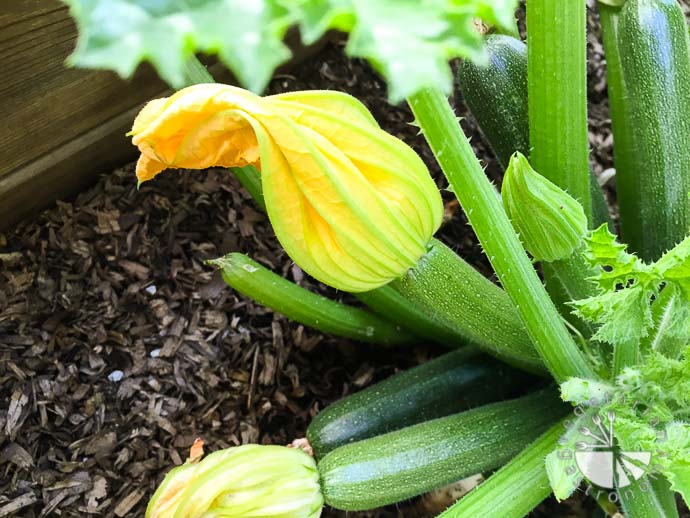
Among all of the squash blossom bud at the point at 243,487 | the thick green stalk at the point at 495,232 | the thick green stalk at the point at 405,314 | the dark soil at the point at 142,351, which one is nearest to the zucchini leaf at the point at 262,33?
the thick green stalk at the point at 495,232

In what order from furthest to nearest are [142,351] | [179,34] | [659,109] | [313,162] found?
[142,351]
[659,109]
[313,162]
[179,34]

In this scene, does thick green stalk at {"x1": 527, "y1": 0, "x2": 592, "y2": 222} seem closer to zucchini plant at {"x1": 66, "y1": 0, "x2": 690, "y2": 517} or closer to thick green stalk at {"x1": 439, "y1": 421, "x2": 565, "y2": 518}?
zucchini plant at {"x1": 66, "y1": 0, "x2": 690, "y2": 517}

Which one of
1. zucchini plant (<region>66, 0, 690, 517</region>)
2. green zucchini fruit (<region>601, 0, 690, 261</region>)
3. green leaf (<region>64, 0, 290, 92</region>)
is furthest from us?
green zucchini fruit (<region>601, 0, 690, 261</region>)

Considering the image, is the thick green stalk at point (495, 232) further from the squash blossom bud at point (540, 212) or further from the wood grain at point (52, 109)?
the wood grain at point (52, 109)

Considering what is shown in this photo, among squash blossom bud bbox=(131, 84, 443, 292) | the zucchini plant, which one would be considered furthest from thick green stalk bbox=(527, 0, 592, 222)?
squash blossom bud bbox=(131, 84, 443, 292)

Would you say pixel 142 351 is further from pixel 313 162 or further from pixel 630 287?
pixel 630 287

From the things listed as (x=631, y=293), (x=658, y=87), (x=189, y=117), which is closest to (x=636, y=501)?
(x=631, y=293)

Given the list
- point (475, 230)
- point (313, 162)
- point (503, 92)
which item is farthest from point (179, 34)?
point (503, 92)
